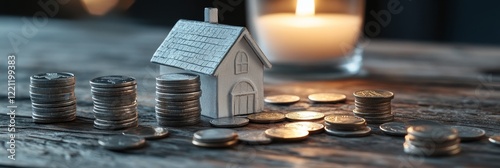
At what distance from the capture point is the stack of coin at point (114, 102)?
49.3 inches

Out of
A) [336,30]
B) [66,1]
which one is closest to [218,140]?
[336,30]

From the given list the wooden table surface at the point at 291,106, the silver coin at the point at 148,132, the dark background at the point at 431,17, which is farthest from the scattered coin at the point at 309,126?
the dark background at the point at 431,17

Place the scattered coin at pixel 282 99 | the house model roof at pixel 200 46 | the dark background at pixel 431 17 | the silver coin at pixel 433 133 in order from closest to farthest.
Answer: the silver coin at pixel 433 133
the house model roof at pixel 200 46
the scattered coin at pixel 282 99
the dark background at pixel 431 17

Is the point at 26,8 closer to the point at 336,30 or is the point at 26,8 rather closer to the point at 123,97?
the point at 336,30

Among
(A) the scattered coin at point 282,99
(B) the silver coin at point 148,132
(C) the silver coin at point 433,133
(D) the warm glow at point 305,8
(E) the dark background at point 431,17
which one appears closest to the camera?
(C) the silver coin at point 433,133

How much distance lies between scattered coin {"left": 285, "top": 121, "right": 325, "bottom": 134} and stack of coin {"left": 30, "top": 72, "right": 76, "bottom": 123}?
403 mm

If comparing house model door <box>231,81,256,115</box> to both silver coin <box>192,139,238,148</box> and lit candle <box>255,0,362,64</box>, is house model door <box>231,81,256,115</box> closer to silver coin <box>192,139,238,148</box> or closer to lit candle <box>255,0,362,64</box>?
silver coin <box>192,139,238,148</box>

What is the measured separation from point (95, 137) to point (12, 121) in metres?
0.24

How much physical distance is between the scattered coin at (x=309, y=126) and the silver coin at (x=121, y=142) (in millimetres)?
271

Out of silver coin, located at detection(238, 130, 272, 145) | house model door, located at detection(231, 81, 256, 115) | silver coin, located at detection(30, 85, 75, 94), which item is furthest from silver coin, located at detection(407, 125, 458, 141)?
silver coin, located at detection(30, 85, 75, 94)

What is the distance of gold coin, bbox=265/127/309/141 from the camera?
117cm

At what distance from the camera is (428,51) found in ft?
8.12

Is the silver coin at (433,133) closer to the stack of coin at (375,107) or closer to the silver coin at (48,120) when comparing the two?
the stack of coin at (375,107)

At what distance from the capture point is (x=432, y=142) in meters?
1.07
